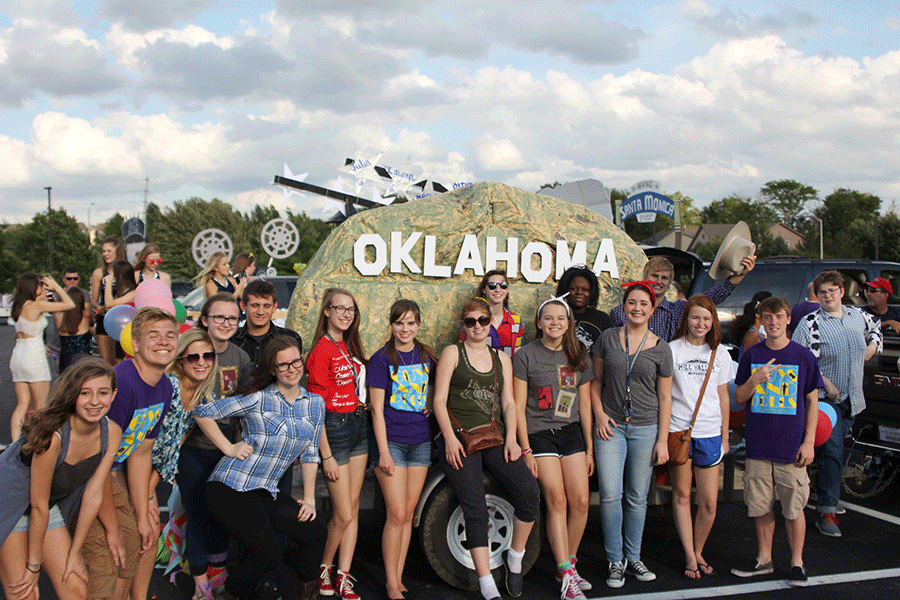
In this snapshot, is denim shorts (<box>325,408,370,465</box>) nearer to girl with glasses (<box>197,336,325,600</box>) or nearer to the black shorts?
girl with glasses (<box>197,336,325,600</box>)

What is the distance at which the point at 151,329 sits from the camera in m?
2.93

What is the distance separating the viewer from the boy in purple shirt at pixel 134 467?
2.80 meters

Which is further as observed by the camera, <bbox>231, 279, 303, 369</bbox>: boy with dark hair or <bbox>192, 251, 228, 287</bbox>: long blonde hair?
<bbox>192, 251, 228, 287</bbox>: long blonde hair

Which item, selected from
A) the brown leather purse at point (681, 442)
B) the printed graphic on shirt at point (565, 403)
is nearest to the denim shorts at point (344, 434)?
the printed graphic on shirt at point (565, 403)

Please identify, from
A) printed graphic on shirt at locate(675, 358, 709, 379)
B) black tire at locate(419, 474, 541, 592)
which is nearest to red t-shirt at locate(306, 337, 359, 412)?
black tire at locate(419, 474, 541, 592)

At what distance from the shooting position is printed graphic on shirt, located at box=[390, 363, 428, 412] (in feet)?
11.4

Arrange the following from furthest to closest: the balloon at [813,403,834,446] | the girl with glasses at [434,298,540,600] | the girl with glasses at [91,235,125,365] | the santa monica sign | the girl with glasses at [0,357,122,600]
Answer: the girl with glasses at [91,235,125,365] → the santa monica sign → the balloon at [813,403,834,446] → the girl with glasses at [434,298,540,600] → the girl with glasses at [0,357,122,600]

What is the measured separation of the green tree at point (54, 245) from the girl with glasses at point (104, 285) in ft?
112

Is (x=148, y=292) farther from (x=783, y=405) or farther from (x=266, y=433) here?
(x=783, y=405)

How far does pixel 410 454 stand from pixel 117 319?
2.80 metres

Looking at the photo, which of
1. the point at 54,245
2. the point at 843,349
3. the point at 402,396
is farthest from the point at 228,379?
the point at 54,245

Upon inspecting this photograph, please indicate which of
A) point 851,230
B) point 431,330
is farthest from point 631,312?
point 851,230

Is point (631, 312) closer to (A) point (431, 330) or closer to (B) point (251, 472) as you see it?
(A) point (431, 330)

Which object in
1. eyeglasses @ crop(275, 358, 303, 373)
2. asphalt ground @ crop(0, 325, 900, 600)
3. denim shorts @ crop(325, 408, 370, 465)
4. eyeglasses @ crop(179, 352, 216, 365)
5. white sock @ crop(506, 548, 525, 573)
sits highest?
eyeglasses @ crop(179, 352, 216, 365)
